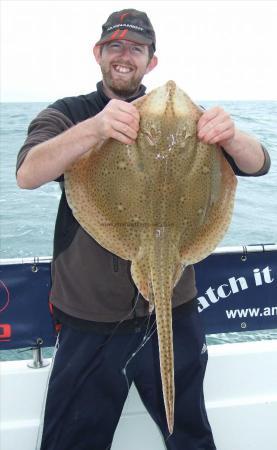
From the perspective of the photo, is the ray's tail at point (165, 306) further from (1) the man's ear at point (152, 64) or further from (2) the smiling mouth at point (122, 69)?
(1) the man's ear at point (152, 64)

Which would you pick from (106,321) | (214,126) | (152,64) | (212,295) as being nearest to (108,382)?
(106,321)

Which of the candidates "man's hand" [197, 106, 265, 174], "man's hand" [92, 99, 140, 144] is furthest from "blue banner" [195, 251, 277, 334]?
"man's hand" [92, 99, 140, 144]

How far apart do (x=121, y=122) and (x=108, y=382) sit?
1374mm

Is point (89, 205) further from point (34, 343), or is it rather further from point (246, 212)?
point (246, 212)

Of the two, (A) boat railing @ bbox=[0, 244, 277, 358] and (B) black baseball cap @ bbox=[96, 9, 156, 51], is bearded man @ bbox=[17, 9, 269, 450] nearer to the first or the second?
(B) black baseball cap @ bbox=[96, 9, 156, 51]

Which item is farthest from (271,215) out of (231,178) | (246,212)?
(231,178)

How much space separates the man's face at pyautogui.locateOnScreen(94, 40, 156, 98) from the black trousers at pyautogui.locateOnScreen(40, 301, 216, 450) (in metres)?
1.18

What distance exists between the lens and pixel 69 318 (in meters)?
2.50

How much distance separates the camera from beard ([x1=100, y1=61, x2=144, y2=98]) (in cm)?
256

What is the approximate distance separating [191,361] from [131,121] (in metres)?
1.39

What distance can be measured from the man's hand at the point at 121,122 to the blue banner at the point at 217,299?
1591 millimetres

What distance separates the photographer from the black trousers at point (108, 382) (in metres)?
2.52

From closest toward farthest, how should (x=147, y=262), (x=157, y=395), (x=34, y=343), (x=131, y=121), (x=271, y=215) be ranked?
1. (x=131, y=121)
2. (x=147, y=262)
3. (x=157, y=395)
4. (x=34, y=343)
5. (x=271, y=215)

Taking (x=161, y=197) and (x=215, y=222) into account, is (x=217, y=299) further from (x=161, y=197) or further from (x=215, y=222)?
(x=161, y=197)
